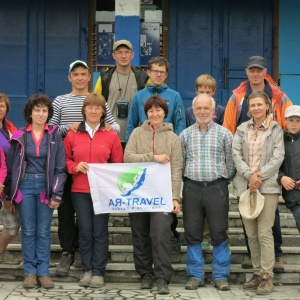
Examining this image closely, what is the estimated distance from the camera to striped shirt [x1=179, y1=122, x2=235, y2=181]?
6234 millimetres

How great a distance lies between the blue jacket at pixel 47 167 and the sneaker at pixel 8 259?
0.90m

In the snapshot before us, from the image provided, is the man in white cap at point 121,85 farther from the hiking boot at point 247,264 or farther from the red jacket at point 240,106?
the hiking boot at point 247,264

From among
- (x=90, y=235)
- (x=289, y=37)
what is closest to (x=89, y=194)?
(x=90, y=235)

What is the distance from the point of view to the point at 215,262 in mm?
6246

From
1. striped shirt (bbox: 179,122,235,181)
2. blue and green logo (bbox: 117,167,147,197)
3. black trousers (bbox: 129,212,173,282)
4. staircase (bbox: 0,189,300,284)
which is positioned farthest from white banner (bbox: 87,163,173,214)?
staircase (bbox: 0,189,300,284)

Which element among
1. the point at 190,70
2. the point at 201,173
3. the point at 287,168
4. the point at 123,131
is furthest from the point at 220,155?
the point at 190,70

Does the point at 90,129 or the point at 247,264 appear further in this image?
the point at 247,264

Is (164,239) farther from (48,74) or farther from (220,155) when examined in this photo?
(48,74)

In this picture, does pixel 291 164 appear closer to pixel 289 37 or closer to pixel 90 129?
pixel 90 129

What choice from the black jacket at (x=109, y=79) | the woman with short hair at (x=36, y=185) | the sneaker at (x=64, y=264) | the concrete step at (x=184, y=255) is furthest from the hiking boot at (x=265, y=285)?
the black jacket at (x=109, y=79)

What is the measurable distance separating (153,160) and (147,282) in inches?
46.7

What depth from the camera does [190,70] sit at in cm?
1012

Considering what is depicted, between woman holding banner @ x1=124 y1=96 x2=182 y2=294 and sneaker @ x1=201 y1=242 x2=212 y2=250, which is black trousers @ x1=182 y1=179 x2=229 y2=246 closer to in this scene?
woman holding banner @ x1=124 y1=96 x2=182 y2=294

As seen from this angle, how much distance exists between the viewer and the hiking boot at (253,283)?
245 inches
